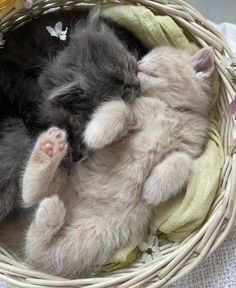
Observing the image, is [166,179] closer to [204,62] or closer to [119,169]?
[119,169]

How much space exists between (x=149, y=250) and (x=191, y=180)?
0.57 ft

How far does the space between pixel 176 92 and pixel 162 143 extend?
0.39ft

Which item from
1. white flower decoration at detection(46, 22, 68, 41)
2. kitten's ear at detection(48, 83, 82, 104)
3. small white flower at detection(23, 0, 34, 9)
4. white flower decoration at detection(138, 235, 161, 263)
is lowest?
white flower decoration at detection(138, 235, 161, 263)

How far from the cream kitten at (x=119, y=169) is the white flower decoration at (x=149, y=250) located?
1.1 inches

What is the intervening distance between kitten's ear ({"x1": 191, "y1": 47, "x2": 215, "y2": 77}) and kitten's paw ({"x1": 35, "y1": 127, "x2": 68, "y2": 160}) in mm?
350

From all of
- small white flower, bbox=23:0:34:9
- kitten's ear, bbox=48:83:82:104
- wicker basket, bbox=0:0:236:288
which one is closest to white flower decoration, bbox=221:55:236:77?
wicker basket, bbox=0:0:236:288

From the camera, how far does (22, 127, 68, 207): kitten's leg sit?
91 cm

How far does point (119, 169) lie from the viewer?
983 mm

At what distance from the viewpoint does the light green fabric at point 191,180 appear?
3.18ft

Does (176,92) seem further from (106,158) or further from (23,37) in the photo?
(23,37)

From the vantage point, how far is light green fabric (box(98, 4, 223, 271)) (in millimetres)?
968

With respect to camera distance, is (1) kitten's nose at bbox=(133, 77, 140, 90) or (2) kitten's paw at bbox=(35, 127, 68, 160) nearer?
(2) kitten's paw at bbox=(35, 127, 68, 160)

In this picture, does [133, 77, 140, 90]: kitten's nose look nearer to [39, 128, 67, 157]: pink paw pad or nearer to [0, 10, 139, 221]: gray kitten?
[0, 10, 139, 221]: gray kitten

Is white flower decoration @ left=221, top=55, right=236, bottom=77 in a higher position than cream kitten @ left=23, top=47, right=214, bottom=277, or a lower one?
higher
